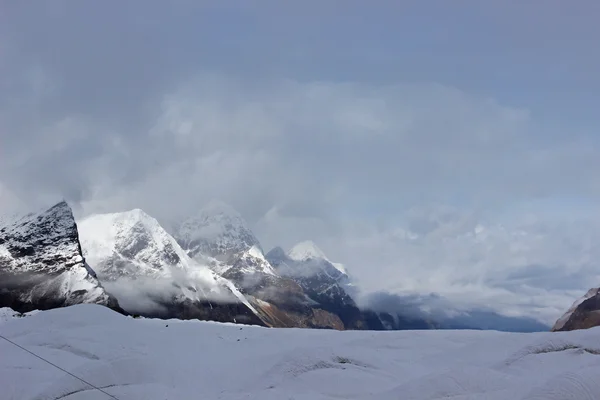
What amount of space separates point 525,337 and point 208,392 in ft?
51.1

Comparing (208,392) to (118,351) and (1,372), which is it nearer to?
(118,351)

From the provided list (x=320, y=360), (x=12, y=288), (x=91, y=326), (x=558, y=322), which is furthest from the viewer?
(x=12, y=288)

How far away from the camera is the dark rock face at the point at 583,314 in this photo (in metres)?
136

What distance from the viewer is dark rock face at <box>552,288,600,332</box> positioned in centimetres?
13600

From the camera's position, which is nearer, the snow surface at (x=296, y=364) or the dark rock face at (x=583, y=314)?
the snow surface at (x=296, y=364)

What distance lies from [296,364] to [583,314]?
14657cm

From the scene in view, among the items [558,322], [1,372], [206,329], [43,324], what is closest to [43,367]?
[1,372]

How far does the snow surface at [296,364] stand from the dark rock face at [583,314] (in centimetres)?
13015

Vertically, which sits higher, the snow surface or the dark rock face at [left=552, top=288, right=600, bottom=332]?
the dark rock face at [left=552, top=288, right=600, bottom=332]

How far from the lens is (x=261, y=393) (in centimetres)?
1944

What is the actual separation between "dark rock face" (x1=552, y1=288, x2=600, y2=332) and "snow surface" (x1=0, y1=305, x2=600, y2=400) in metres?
130

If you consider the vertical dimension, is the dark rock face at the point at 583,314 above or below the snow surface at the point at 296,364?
above

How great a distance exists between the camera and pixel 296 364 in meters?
21.5

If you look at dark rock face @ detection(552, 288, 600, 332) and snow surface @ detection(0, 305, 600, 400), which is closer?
snow surface @ detection(0, 305, 600, 400)
